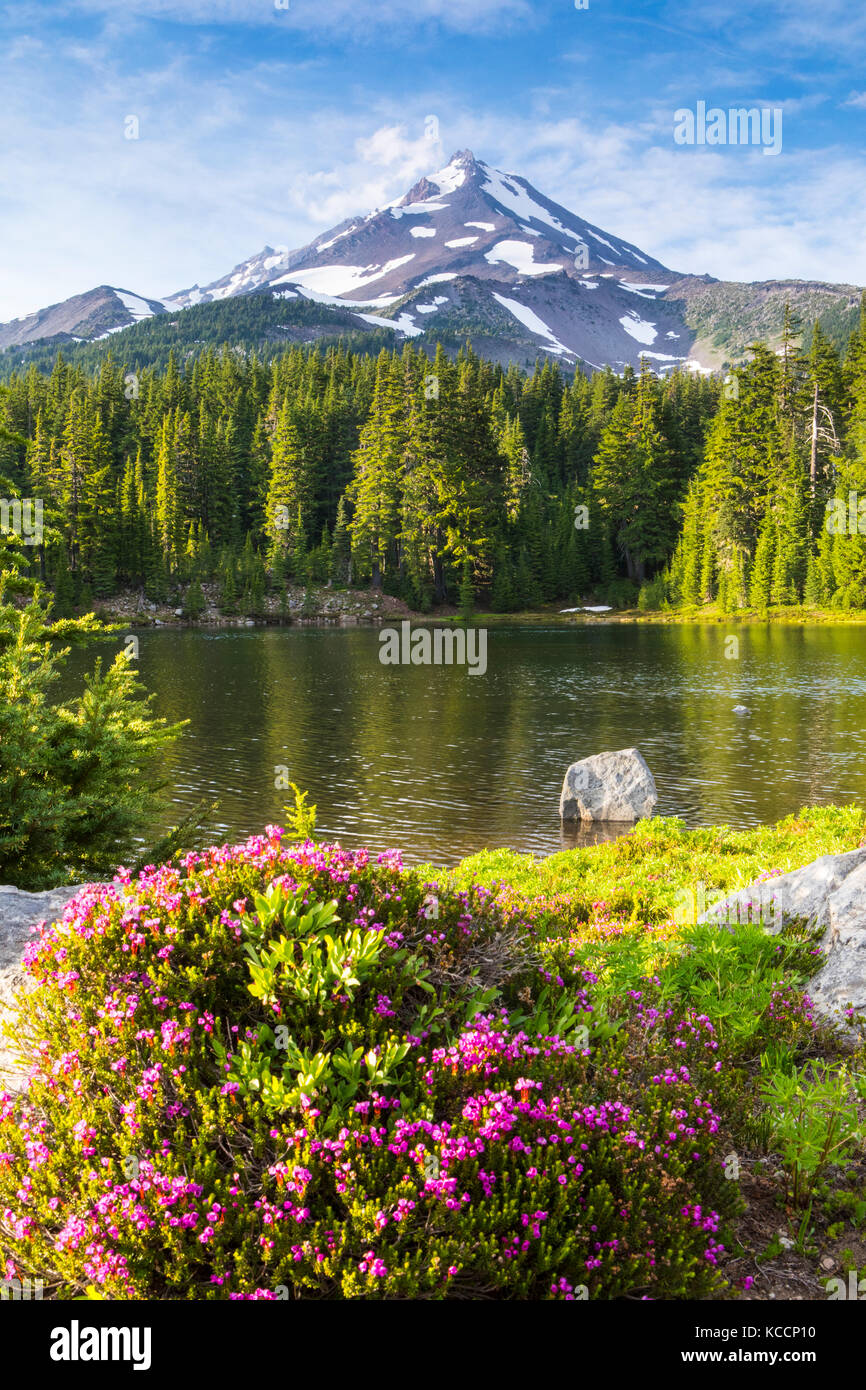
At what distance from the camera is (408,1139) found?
3.09 metres

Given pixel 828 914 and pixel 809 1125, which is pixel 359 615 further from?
pixel 809 1125

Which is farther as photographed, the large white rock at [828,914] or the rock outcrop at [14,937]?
the large white rock at [828,914]

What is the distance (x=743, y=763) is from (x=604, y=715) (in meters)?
8.23

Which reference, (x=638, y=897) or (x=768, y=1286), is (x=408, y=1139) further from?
(x=638, y=897)

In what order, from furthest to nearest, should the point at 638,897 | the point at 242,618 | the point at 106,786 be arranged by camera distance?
the point at 242,618, the point at 638,897, the point at 106,786

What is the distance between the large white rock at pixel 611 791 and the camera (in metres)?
18.4

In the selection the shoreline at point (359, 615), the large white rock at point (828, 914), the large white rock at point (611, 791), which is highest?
the shoreline at point (359, 615)

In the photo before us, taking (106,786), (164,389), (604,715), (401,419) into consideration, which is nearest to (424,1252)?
(106,786)

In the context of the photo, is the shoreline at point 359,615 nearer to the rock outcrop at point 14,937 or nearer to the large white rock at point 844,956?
the large white rock at point 844,956

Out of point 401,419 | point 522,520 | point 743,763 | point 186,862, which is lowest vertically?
point 743,763

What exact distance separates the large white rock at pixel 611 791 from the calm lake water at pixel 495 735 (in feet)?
2.24

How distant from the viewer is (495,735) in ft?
92.3

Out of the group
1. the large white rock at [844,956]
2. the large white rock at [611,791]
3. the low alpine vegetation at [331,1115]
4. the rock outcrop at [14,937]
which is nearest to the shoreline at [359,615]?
the large white rock at [611,791]

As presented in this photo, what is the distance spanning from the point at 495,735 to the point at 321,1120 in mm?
25150
